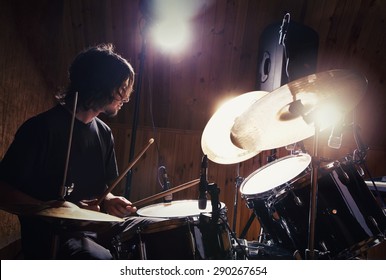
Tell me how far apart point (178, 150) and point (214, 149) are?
1400 millimetres

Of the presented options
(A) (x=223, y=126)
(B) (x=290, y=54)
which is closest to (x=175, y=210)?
(A) (x=223, y=126)

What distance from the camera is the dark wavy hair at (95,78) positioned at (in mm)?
Answer: 1577

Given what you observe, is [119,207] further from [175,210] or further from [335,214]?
[335,214]

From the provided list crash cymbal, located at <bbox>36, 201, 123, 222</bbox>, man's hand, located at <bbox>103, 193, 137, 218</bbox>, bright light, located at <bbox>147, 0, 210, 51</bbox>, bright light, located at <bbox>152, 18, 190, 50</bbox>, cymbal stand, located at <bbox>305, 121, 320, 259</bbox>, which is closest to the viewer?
crash cymbal, located at <bbox>36, 201, 123, 222</bbox>

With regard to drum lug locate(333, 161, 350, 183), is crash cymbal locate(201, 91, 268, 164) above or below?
above

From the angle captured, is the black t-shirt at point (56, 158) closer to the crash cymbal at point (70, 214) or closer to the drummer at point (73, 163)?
the drummer at point (73, 163)

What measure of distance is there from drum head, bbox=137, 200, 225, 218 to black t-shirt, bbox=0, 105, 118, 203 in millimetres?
331

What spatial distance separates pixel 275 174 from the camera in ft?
5.57

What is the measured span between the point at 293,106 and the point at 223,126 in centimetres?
35

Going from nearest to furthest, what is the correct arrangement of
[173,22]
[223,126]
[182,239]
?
[182,239], [223,126], [173,22]

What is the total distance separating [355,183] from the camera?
1430 millimetres

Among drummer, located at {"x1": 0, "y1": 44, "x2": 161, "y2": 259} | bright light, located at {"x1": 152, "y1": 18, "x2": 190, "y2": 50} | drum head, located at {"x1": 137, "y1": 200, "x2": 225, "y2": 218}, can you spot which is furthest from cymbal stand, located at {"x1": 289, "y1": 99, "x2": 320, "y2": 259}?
bright light, located at {"x1": 152, "y1": 18, "x2": 190, "y2": 50}

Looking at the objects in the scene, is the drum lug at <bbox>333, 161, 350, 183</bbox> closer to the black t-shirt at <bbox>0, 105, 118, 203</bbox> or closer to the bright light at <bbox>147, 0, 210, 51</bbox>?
the black t-shirt at <bbox>0, 105, 118, 203</bbox>

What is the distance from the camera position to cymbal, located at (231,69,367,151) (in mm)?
1286
